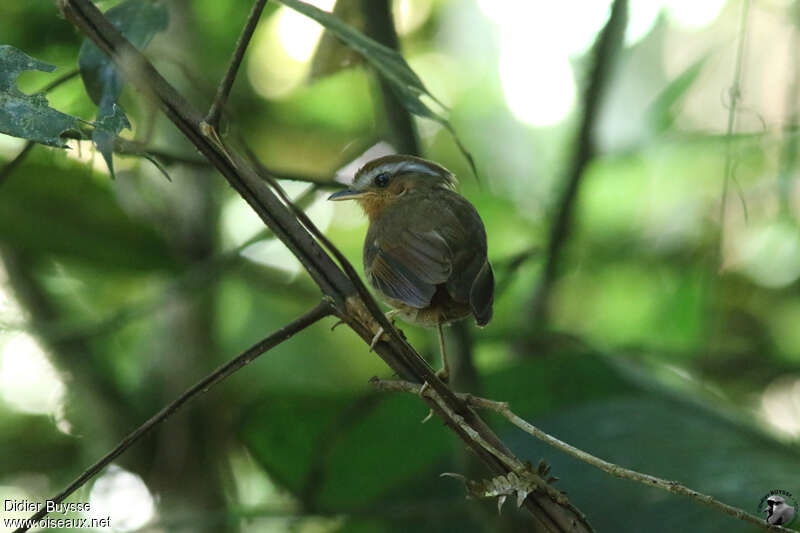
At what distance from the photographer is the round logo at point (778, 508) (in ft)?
5.17

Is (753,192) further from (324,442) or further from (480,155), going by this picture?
(324,442)

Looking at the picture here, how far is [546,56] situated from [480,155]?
0.58 metres

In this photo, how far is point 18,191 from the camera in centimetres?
278

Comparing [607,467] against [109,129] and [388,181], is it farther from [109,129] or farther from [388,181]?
[388,181]

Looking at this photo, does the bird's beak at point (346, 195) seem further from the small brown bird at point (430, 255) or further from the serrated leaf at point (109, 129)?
the serrated leaf at point (109, 129)

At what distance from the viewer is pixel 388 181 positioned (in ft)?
8.96

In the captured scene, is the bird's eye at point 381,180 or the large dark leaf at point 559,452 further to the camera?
the bird's eye at point 381,180

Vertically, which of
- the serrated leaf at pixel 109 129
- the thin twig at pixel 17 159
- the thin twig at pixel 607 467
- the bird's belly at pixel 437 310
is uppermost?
the thin twig at pixel 17 159

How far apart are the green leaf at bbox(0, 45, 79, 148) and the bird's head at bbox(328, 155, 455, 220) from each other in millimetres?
1311

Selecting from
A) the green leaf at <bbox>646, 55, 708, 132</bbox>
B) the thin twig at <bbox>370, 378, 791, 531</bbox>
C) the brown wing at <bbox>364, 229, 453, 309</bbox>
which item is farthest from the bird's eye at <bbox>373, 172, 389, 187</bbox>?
the thin twig at <bbox>370, 378, 791, 531</bbox>

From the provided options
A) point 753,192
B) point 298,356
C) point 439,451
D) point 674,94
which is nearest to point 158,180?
point 298,356

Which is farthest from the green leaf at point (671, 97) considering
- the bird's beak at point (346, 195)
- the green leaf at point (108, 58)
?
the green leaf at point (108, 58)

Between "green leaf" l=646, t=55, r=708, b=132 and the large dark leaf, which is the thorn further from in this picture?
"green leaf" l=646, t=55, r=708, b=132

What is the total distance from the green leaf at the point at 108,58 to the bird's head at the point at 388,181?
0.90m
